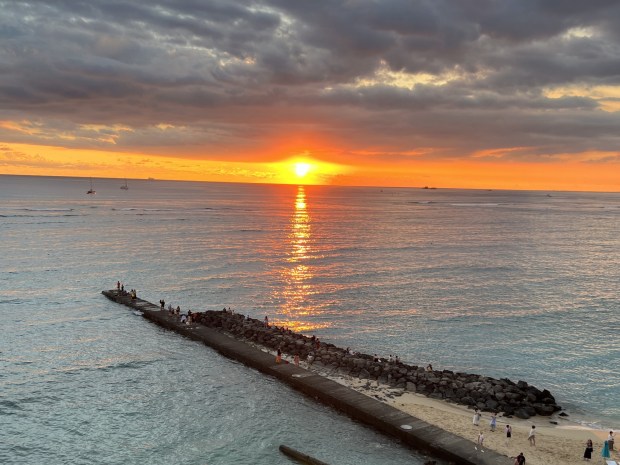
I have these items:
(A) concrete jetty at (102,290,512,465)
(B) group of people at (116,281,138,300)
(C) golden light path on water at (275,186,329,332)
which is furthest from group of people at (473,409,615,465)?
(B) group of people at (116,281,138,300)

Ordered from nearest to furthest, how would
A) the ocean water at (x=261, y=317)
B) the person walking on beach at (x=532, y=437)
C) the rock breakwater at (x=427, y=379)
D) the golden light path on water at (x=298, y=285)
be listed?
the person walking on beach at (x=532, y=437) < the ocean water at (x=261, y=317) < the rock breakwater at (x=427, y=379) < the golden light path on water at (x=298, y=285)

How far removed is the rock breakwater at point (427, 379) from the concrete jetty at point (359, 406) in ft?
8.00

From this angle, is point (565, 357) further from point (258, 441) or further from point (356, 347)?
point (258, 441)

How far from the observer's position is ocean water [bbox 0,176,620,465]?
1145 inches

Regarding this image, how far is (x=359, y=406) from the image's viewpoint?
3111 centimetres

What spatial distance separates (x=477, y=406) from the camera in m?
32.2

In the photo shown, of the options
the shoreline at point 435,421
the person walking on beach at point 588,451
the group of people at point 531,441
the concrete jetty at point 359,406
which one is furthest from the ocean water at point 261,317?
the person walking on beach at point 588,451

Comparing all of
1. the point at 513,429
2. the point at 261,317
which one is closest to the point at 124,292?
the point at 261,317

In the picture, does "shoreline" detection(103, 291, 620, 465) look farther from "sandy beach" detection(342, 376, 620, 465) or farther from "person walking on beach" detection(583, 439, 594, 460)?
"person walking on beach" detection(583, 439, 594, 460)

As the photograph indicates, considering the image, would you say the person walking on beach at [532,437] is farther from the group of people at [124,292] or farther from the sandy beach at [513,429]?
the group of people at [124,292]

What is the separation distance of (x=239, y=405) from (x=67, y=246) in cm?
7947

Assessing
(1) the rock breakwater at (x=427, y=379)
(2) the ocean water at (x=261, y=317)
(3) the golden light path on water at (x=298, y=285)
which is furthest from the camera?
(3) the golden light path on water at (x=298, y=285)

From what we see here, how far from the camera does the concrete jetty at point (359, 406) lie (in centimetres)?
2621

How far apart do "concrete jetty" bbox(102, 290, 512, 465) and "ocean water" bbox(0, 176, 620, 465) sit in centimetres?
82
